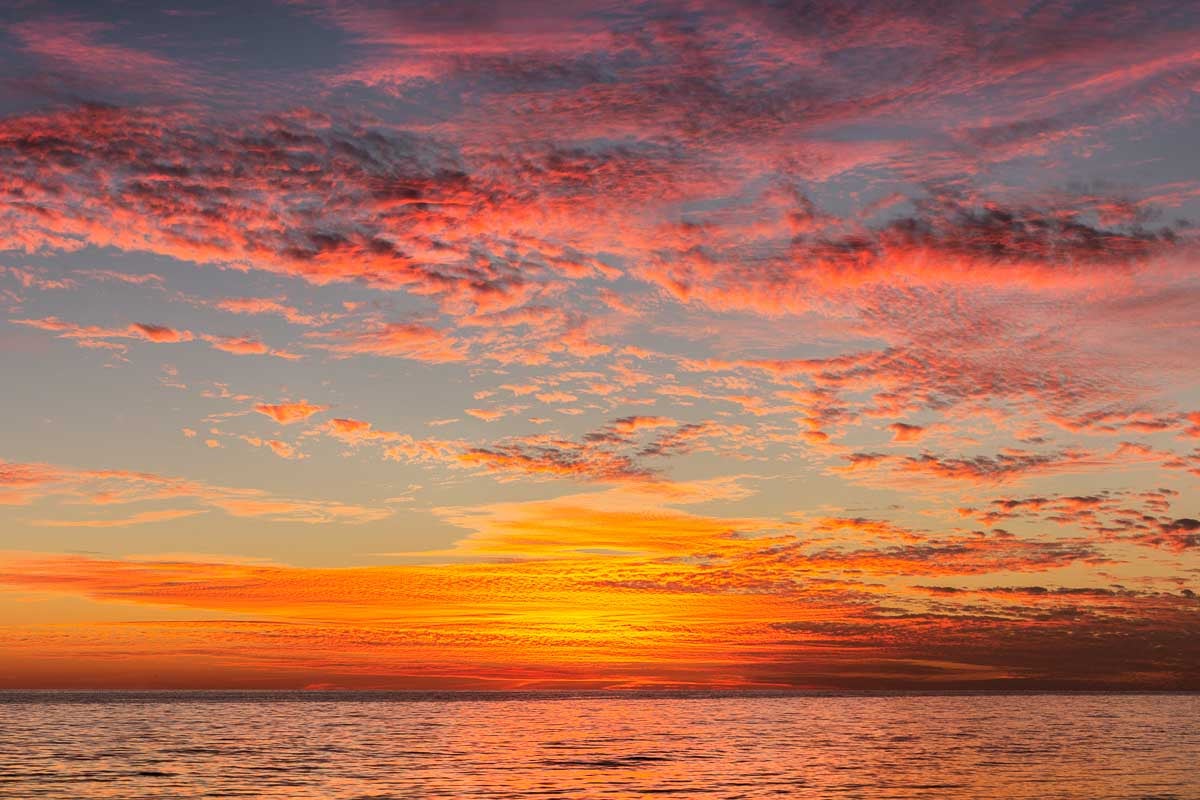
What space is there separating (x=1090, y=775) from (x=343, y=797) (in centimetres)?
4991

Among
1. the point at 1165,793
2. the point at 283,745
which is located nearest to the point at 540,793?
the point at 1165,793

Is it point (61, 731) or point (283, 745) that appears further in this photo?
point (61, 731)

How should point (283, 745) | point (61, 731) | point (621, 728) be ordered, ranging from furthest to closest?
point (621, 728) < point (61, 731) < point (283, 745)

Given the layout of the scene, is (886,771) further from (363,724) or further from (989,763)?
(363,724)

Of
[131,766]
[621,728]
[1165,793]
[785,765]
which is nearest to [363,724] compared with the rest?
[621,728]

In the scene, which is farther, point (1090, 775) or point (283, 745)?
point (283, 745)

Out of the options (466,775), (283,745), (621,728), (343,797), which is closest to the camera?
(343,797)

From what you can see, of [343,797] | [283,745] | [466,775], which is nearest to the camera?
[343,797]

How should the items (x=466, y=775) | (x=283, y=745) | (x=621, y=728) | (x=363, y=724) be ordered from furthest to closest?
(x=363, y=724)
(x=621, y=728)
(x=283, y=745)
(x=466, y=775)

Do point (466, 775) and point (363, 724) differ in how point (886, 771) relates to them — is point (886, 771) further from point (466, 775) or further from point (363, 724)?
point (363, 724)

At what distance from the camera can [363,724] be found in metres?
164

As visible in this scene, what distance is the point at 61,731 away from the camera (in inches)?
5502

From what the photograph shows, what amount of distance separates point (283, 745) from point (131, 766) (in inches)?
1076

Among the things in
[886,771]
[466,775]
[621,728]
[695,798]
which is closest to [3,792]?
[466,775]
